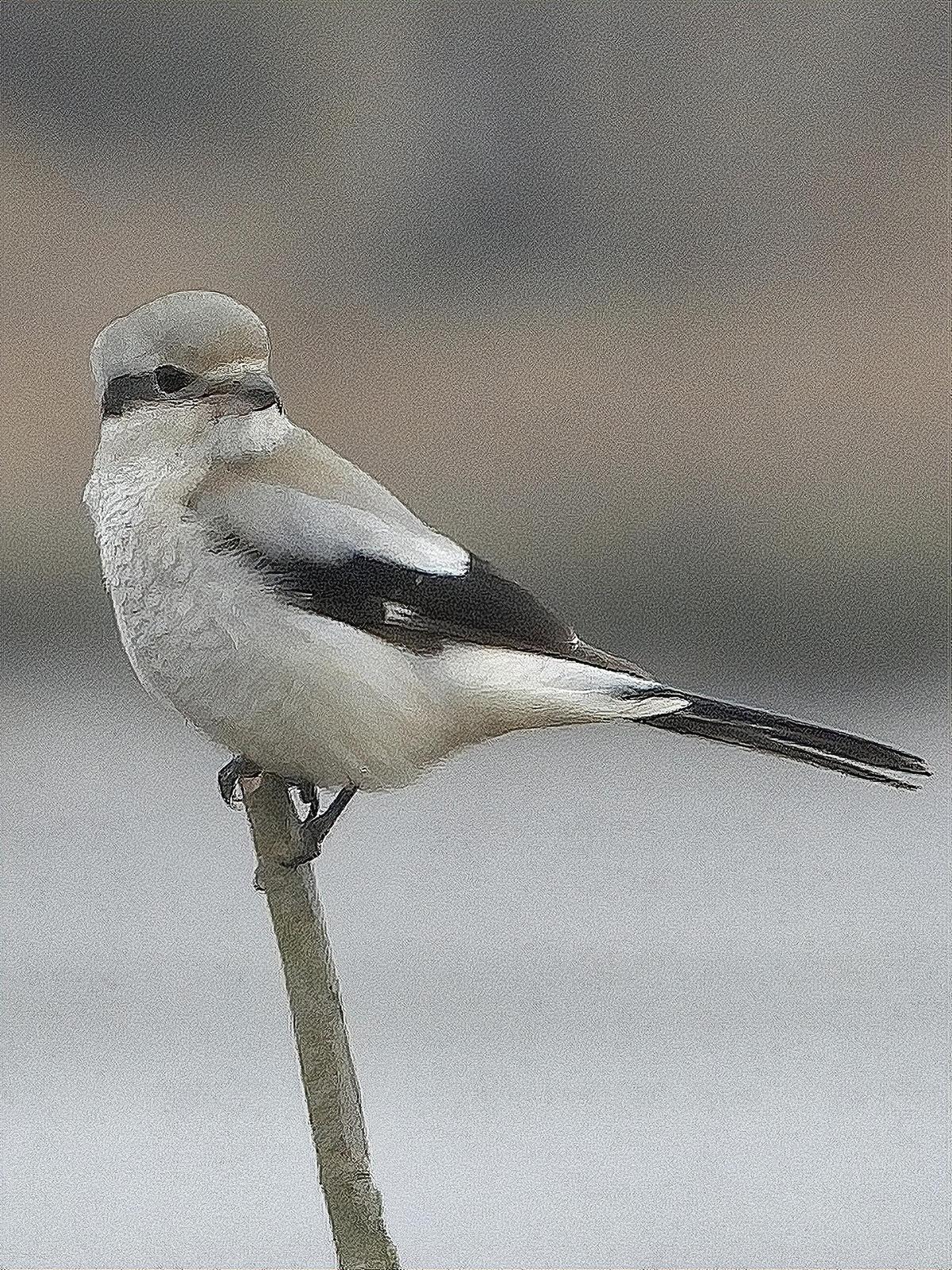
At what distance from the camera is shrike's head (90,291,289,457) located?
605mm

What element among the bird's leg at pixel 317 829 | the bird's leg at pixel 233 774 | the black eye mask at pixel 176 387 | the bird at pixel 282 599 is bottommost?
the bird's leg at pixel 317 829

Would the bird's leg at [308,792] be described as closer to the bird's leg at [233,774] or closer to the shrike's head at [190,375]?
the bird's leg at [233,774]

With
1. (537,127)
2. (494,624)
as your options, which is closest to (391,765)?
(494,624)

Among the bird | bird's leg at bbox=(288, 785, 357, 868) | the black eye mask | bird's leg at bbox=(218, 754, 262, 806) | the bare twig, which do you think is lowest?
the bare twig

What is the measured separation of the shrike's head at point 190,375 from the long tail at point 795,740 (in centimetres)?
19

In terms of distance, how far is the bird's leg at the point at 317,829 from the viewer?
0.67 meters

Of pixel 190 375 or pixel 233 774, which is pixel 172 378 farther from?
pixel 233 774

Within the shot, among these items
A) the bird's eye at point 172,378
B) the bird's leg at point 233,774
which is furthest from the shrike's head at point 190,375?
the bird's leg at point 233,774

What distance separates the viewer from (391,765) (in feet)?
2.11

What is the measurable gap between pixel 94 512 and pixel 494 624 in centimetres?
15

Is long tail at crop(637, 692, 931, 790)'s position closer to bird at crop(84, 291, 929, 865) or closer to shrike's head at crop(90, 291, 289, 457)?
bird at crop(84, 291, 929, 865)

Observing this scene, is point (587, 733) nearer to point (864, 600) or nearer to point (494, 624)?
point (864, 600)

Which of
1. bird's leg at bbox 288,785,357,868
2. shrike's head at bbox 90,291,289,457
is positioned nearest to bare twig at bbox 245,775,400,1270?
bird's leg at bbox 288,785,357,868

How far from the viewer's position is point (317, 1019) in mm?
685
